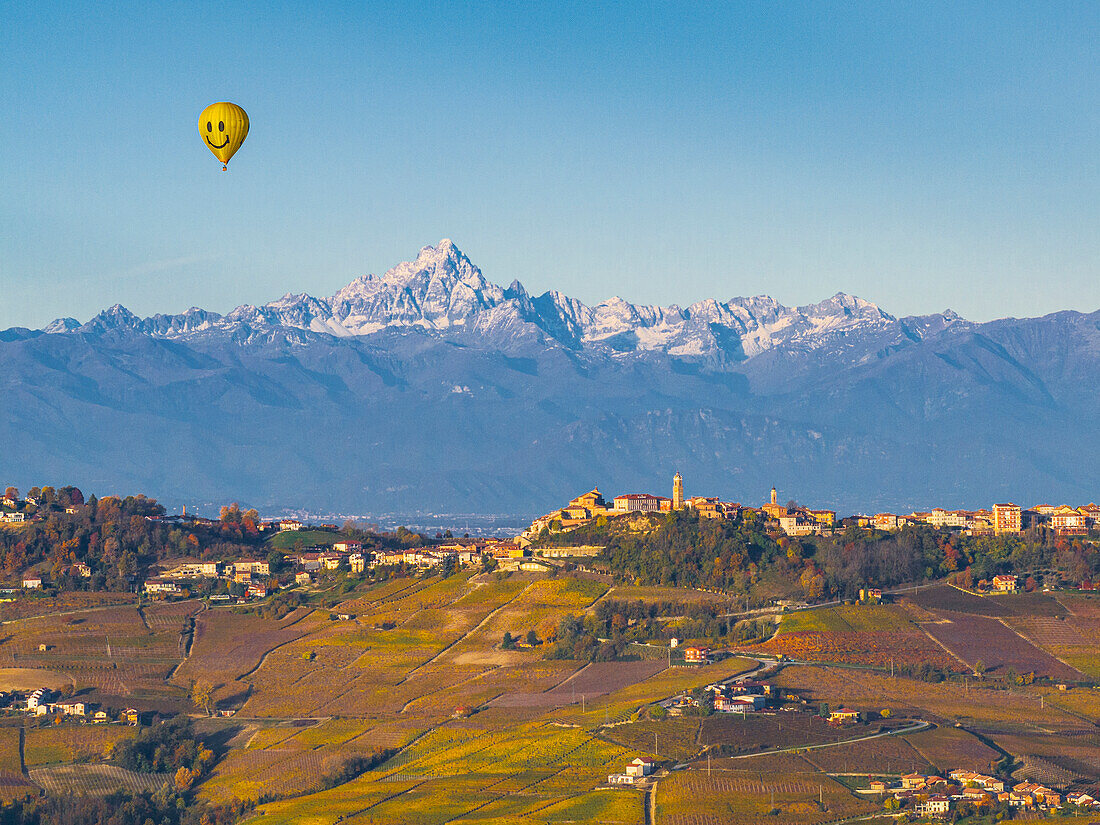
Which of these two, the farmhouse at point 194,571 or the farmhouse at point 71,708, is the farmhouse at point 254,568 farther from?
the farmhouse at point 71,708

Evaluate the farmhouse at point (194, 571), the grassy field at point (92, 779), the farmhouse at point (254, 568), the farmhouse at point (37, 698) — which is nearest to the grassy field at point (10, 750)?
the grassy field at point (92, 779)

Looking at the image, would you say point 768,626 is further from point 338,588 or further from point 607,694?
point 338,588

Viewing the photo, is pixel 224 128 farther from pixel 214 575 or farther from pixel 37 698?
pixel 214 575

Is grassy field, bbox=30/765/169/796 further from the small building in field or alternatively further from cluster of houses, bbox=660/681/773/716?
the small building in field

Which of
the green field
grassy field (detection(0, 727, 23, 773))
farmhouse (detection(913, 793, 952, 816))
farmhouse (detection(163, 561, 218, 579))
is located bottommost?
farmhouse (detection(913, 793, 952, 816))

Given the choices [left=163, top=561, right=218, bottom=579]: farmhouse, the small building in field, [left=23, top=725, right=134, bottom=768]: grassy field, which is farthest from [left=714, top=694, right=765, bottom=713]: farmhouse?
[left=163, top=561, right=218, bottom=579]: farmhouse

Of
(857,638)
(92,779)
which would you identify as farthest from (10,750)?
(857,638)

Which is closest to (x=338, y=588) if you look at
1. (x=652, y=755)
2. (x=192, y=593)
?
(x=192, y=593)
